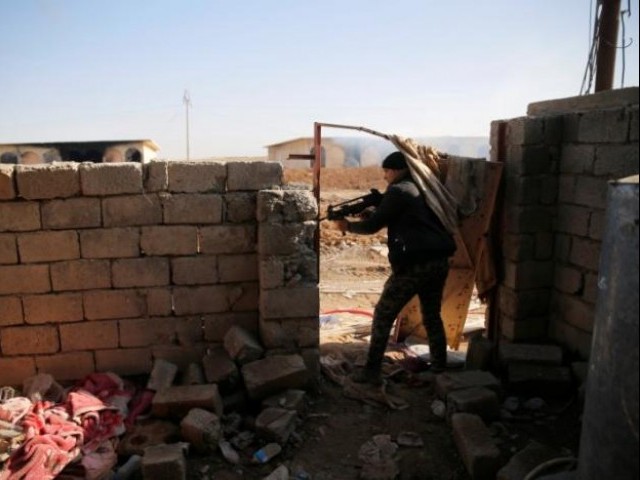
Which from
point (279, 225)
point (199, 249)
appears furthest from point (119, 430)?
point (279, 225)

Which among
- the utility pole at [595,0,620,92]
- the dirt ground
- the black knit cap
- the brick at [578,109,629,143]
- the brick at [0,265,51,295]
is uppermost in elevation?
the utility pole at [595,0,620,92]

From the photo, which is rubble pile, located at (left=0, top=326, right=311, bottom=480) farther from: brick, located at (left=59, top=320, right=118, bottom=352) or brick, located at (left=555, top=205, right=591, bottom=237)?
brick, located at (left=555, top=205, right=591, bottom=237)

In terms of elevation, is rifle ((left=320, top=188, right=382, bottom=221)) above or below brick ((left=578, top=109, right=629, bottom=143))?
below

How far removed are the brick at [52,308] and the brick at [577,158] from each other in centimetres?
495

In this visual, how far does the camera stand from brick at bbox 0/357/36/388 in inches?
199

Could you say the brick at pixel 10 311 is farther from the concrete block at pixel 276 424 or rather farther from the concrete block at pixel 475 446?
the concrete block at pixel 475 446

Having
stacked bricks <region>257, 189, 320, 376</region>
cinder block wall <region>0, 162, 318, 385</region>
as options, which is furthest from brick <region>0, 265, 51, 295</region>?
stacked bricks <region>257, 189, 320, 376</region>

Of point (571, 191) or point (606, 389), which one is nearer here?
point (606, 389)

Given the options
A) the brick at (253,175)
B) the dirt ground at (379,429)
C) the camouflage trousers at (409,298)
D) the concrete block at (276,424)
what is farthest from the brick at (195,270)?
the camouflage trousers at (409,298)

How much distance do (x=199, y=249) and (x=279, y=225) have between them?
2.82 feet

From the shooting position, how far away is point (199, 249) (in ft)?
16.7

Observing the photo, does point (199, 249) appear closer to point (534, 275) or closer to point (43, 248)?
point (43, 248)

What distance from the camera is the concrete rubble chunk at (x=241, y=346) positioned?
4914 mm

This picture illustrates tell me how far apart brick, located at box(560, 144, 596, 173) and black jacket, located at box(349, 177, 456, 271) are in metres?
1.40
